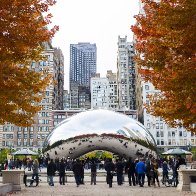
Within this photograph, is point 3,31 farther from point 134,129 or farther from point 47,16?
point 134,129

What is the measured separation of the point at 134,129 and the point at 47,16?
24.7 metres

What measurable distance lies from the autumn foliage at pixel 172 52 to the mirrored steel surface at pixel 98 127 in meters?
20.2

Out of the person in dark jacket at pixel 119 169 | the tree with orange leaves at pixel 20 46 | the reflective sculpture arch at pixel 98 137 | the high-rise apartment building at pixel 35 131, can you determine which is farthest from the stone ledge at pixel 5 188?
the high-rise apartment building at pixel 35 131

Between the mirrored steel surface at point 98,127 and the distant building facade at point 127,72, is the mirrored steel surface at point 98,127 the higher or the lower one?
the lower one

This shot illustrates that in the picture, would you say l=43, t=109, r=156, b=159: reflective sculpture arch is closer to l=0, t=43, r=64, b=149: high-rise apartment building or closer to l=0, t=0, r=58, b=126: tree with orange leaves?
l=0, t=0, r=58, b=126: tree with orange leaves

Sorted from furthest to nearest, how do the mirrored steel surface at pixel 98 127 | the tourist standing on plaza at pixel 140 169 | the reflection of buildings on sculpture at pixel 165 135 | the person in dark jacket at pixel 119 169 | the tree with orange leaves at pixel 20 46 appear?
1. the reflection of buildings on sculpture at pixel 165 135
2. the mirrored steel surface at pixel 98 127
3. the person in dark jacket at pixel 119 169
4. the tourist standing on plaza at pixel 140 169
5. the tree with orange leaves at pixel 20 46

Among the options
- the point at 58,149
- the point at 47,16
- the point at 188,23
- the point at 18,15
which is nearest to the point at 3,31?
the point at 18,15

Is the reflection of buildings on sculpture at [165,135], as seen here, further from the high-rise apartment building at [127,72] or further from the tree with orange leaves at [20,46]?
the tree with orange leaves at [20,46]

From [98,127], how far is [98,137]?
3.26 ft

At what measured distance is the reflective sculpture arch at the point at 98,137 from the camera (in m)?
40.2

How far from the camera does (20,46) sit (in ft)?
54.5

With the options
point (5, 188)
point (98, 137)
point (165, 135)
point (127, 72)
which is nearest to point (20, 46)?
point (5, 188)

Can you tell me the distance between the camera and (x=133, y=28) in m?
20.2

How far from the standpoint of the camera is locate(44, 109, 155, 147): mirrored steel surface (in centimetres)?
4031
